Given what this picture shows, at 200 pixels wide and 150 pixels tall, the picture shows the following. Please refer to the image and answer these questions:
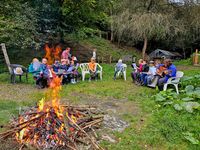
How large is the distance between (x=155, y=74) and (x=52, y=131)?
5461mm

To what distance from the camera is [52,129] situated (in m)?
4.29

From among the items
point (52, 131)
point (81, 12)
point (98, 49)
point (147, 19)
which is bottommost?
point (52, 131)

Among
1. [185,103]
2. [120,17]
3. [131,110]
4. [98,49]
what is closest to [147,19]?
[120,17]

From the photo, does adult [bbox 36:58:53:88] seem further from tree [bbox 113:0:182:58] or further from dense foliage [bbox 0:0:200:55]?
tree [bbox 113:0:182:58]

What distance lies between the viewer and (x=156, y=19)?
619 inches

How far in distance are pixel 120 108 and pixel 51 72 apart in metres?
3.61

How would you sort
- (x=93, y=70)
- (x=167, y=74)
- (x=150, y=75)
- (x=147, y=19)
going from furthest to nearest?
(x=147, y=19) → (x=93, y=70) → (x=150, y=75) → (x=167, y=74)

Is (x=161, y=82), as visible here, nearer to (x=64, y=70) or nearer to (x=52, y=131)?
(x=64, y=70)

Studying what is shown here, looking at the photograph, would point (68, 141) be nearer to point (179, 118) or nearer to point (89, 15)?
point (179, 118)

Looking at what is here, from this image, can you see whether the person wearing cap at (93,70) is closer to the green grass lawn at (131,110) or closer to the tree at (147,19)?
the green grass lawn at (131,110)

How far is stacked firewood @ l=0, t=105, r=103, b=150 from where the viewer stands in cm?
412

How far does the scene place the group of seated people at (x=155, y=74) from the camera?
Result: 27.0 feet

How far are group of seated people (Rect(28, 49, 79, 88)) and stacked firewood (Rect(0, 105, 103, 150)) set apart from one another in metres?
4.36

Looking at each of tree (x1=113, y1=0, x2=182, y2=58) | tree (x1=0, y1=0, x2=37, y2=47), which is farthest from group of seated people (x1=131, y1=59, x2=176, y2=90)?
tree (x1=113, y1=0, x2=182, y2=58)
